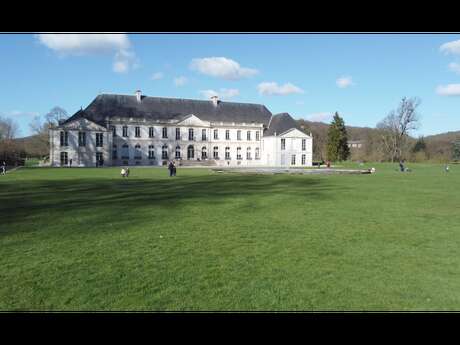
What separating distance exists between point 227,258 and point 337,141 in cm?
5674

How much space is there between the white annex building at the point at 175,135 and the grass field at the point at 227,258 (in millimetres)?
45993

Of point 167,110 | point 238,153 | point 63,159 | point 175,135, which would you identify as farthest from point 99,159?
point 238,153

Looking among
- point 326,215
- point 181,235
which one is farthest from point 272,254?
point 326,215

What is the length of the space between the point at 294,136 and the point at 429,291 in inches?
2232

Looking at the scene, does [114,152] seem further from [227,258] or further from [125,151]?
[227,258]

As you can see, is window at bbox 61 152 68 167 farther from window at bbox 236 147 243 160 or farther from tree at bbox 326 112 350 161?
tree at bbox 326 112 350 161

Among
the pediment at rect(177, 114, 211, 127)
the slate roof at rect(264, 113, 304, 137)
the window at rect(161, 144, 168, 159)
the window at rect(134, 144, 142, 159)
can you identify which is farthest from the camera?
the slate roof at rect(264, 113, 304, 137)

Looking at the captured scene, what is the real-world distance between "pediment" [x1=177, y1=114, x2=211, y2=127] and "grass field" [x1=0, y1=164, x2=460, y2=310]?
49928mm

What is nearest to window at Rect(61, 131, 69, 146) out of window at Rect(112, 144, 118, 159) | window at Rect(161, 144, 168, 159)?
window at Rect(112, 144, 118, 159)

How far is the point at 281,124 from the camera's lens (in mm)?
61219

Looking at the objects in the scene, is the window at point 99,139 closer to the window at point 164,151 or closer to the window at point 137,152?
the window at point 137,152

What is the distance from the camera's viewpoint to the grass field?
3.96 meters

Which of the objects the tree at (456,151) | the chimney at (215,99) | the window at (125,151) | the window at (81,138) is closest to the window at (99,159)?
the window at (81,138)

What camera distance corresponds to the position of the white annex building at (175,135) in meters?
52.9
